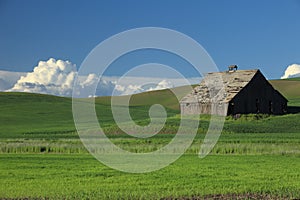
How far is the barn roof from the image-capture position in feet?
260

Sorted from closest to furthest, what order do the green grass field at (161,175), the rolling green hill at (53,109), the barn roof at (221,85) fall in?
the green grass field at (161,175), the rolling green hill at (53,109), the barn roof at (221,85)

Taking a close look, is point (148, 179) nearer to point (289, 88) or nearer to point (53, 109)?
point (53, 109)

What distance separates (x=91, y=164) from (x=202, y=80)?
196 ft

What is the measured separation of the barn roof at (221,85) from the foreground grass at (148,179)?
4681 centimetres

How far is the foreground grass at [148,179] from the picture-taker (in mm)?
20172

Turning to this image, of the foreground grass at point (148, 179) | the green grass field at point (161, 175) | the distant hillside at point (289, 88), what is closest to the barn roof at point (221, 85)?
the green grass field at point (161, 175)

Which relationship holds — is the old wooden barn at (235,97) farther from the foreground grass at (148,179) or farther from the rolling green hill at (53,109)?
the foreground grass at (148,179)

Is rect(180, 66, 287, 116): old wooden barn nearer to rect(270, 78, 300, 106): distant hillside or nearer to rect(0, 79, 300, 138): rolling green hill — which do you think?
rect(0, 79, 300, 138): rolling green hill

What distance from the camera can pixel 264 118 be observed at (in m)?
76.8

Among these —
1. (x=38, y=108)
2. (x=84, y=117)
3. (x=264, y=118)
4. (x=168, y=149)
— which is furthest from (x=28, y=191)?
(x=38, y=108)

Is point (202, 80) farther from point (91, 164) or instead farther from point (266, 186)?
point (266, 186)

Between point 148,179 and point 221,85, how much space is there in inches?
2372

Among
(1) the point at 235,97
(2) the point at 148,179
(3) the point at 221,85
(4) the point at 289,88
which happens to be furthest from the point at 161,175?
(4) the point at 289,88

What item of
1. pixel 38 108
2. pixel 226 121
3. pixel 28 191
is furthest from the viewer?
pixel 38 108
